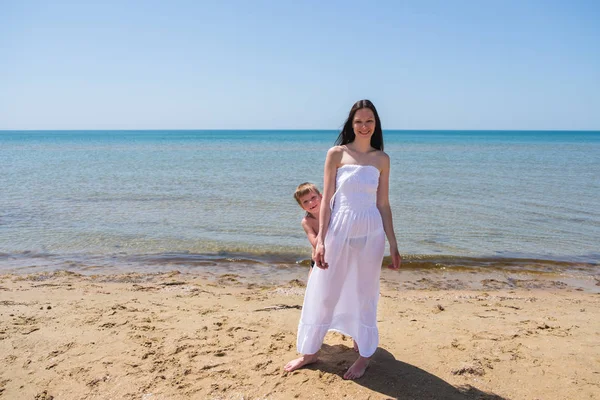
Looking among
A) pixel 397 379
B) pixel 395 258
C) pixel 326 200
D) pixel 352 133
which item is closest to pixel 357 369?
pixel 397 379

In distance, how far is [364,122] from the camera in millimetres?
3764

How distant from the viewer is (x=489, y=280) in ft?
25.5

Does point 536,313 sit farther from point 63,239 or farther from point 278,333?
point 63,239

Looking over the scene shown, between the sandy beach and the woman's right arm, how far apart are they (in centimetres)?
109

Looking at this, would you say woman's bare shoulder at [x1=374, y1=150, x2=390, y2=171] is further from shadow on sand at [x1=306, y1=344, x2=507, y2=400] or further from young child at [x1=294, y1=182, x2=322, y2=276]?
shadow on sand at [x1=306, y1=344, x2=507, y2=400]

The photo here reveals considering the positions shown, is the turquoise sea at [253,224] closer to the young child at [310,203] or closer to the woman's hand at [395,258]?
the young child at [310,203]

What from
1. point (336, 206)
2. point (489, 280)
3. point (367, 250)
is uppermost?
point (336, 206)

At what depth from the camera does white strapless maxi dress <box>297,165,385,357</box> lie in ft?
12.2

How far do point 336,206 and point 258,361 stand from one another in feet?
5.51

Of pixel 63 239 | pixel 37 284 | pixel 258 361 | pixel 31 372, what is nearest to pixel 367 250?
pixel 258 361

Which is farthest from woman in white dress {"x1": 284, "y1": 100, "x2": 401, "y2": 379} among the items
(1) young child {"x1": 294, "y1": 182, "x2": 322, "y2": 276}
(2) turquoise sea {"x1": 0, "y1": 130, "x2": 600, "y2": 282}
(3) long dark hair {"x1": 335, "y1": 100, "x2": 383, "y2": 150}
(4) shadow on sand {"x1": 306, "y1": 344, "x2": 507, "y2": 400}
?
(2) turquoise sea {"x1": 0, "y1": 130, "x2": 600, "y2": 282}

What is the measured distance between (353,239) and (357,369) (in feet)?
3.87

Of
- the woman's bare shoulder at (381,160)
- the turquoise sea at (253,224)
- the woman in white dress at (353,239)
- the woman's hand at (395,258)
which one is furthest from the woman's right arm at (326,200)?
the turquoise sea at (253,224)

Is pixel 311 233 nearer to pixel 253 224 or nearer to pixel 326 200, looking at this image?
pixel 326 200
